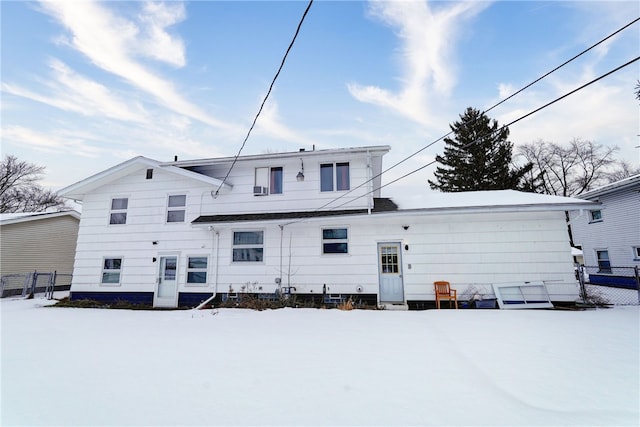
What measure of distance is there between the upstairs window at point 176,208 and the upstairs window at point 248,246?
268 centimetres

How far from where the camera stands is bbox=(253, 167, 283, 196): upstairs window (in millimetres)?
11266

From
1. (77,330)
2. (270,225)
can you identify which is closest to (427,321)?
(270,225)

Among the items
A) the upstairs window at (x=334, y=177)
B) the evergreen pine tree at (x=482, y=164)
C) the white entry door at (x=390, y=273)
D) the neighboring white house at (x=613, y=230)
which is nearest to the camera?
the white entry door at (x=390, y=273)

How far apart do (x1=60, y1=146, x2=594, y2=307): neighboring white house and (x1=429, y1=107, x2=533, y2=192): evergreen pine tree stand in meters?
15.7

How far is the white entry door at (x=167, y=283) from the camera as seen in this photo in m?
10.9

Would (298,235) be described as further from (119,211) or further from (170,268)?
(119,211)

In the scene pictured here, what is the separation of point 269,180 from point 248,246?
113 inches

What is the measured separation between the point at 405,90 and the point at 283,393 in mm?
12510

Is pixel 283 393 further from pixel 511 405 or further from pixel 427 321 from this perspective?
pixel 427 321

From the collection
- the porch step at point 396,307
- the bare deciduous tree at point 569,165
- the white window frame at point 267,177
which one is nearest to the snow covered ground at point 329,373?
the porch step at point 396,307

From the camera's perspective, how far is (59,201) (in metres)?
31.6

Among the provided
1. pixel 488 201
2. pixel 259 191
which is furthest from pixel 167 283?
pixel 488 201

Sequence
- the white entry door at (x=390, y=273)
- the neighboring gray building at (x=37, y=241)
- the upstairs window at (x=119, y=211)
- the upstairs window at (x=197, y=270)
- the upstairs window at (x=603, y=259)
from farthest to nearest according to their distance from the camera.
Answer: the upstairs window at (x=603, y=259) → the neighboring gray building at (x=37, y=241) → the upstairs window at (x=119, y=211) → the upstairs window at (x=197, y=270) → the white entry door at (x=390, y=273)

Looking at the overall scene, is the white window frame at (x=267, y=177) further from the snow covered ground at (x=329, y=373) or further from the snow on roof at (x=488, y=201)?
the snow covered ground at (x=329, y=373)
